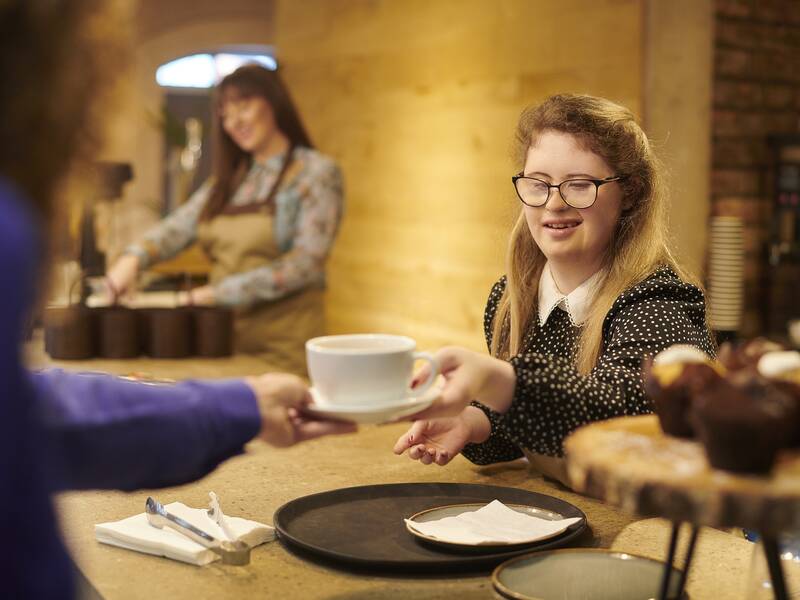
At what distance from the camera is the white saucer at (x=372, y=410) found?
1.13 metres

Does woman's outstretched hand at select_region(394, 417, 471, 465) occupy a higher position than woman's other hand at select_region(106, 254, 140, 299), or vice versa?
woman's other hand at select_region(106, 254, 140, 299)

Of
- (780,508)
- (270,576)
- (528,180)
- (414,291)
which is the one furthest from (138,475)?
(414,291)

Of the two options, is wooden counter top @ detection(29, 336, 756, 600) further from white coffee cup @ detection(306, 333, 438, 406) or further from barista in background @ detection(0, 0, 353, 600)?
barista in background @ detection(0, 0, 353, 600)

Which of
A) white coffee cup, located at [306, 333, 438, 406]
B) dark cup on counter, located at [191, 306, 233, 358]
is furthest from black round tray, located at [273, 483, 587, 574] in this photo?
dark cup on counter, located at [191, 306, 233, 358]

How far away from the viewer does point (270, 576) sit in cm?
125

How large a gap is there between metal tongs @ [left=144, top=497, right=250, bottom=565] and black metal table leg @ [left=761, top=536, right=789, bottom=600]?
0.61 metres

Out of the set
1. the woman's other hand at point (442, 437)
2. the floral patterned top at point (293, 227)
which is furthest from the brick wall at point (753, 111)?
the woman's other hand at point (442, 437)

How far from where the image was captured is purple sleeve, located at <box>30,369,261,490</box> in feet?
3.16

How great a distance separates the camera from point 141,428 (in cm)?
104

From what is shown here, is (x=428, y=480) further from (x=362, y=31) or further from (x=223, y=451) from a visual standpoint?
(x=362, y=31)

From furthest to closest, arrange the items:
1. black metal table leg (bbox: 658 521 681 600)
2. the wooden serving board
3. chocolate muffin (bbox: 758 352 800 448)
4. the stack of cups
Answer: the stack of cups
black metal table leg (bbox: 658 521 681 600)
chocolate muffin (bbox: 758 352 800 448)
the wooden serving board

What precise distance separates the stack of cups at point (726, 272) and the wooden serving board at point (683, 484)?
3293 mm

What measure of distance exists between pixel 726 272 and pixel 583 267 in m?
2.41

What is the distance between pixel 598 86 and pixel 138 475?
335 cm
